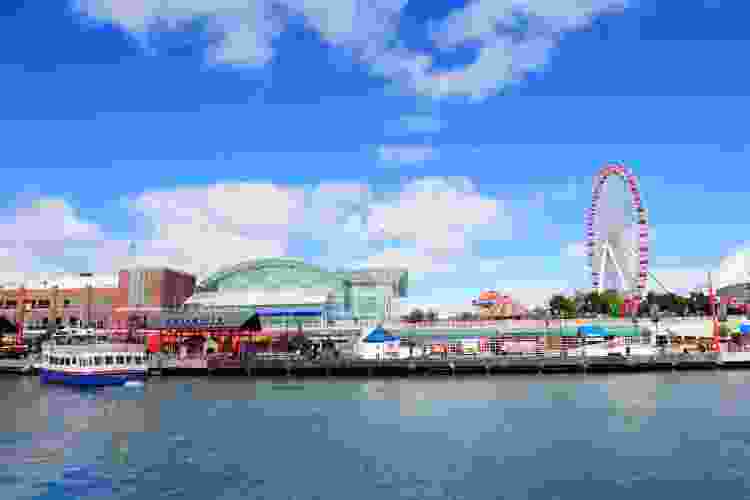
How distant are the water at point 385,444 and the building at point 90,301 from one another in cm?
10841

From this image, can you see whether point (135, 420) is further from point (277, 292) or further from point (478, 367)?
point (277, 292)

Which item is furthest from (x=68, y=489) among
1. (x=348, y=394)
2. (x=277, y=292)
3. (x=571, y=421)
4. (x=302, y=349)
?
(x=277, y=292)

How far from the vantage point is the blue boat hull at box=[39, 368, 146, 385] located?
263 ft

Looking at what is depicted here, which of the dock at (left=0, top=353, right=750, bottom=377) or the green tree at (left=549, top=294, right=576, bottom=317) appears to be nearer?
the dock at (left=0, top=353, right=750, bottom=377)

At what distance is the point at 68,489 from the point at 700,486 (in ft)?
83.0

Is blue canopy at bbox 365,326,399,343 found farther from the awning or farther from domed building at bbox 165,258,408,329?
the awning

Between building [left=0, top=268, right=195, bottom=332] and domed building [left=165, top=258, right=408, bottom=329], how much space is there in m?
8.89

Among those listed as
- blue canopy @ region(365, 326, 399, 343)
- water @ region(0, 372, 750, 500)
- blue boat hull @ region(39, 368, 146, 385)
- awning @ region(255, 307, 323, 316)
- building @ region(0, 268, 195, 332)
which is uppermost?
building @ region(0, 268, 195, 332)

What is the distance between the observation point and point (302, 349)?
422 feet

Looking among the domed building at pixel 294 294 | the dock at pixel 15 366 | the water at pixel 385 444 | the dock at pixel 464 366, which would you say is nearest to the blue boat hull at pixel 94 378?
the water at pixel 385 444

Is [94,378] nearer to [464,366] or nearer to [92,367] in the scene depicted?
[92,367]

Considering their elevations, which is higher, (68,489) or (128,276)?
(128,276)

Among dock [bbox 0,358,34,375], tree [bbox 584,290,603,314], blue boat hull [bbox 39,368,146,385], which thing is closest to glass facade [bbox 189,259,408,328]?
tree [bbox 584,290,603,314]

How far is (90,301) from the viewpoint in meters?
177
